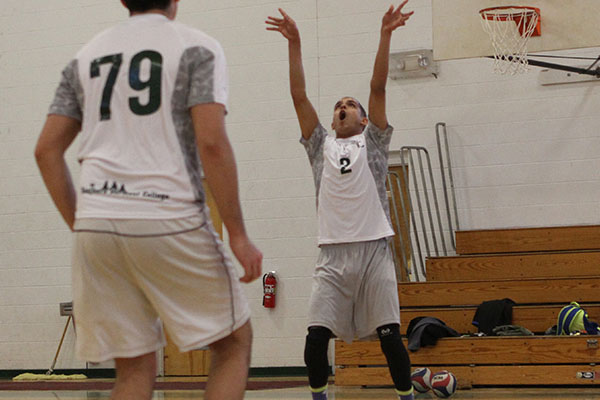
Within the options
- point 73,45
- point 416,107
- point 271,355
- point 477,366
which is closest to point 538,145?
point 416,107

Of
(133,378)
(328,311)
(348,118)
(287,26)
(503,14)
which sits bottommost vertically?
(328,311)

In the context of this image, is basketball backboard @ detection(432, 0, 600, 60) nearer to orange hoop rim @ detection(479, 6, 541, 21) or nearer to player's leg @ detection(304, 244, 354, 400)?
orange hoop rim @ detection(479, 6, 541, 21)

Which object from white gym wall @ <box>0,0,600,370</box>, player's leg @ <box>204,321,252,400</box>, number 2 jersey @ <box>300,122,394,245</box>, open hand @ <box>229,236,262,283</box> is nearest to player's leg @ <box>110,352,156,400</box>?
player's leg @ <box>204,321,252,400</box>

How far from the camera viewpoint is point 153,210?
2.02m

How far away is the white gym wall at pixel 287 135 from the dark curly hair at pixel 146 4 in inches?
252

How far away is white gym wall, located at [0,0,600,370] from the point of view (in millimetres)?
8094

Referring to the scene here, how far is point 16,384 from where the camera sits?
8602 mm

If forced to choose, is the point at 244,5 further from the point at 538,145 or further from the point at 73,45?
the point at 538,145

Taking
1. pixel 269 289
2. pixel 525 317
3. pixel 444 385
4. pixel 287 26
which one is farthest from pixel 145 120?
pixel 269 289

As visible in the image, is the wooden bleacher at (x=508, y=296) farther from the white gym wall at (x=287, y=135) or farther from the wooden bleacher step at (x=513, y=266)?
the white gym wall at (x=287, y=135)

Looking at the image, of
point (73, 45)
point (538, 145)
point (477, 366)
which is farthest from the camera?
point (73, 45)

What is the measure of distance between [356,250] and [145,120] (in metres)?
2.19

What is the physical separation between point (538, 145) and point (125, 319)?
22.0 feet

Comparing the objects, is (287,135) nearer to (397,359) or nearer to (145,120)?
(397,359)
